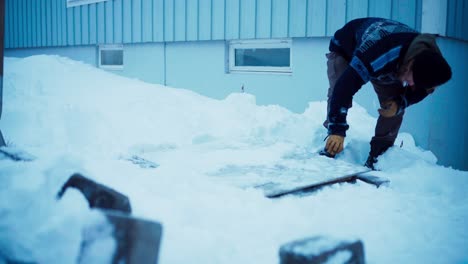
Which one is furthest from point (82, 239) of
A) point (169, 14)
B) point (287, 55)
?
point (169, 14)

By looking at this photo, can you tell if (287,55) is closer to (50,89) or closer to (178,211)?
(50,89)

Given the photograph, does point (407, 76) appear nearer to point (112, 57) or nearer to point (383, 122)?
point (383, 122)

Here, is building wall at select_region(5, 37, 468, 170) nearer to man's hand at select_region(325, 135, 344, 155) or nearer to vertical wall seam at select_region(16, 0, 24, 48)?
man's hand at select_region(325, 135, 344, 155)

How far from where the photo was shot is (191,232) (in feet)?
→ 4.77

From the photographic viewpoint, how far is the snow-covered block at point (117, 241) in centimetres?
114

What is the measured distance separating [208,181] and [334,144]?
126 centimetres

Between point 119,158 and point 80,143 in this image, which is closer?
point 119,158

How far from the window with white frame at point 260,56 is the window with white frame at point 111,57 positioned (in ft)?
7.01

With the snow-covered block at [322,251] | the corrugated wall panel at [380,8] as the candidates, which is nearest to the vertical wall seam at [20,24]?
the corrugated wall panel at [380,8]

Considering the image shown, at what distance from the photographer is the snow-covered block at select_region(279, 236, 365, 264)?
1208 mm

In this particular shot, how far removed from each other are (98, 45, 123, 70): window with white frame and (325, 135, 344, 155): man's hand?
4303 millimetres

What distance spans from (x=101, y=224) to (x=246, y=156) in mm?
1788

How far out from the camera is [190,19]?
5.35 meters

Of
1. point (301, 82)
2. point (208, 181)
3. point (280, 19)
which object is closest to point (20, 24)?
point (280, 19)
